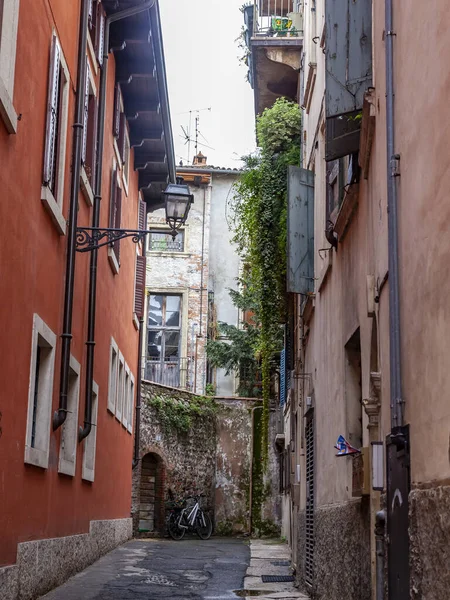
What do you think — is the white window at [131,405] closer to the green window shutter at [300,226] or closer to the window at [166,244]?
the green window shutter at [300,226]

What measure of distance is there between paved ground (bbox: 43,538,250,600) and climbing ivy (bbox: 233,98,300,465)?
13.6ft

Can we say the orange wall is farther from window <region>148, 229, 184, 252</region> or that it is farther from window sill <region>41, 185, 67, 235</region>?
window <region>148, 229, 184, 252</region>

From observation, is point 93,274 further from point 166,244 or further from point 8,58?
point 166,244

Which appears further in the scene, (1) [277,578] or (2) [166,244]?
(2) [166,244]

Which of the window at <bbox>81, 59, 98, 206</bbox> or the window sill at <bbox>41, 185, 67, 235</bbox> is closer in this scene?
the window sill at <bbox>41, 185, 67, 235</bbox>

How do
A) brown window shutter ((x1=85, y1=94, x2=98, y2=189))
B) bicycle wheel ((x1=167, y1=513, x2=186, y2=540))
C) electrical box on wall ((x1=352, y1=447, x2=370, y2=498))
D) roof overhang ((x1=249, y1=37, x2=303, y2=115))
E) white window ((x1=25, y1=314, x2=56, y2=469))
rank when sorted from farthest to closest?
bicycle wheel ((x1=167, y1=513, x2=186, y2=540)) → roof overhang ((x1=249, y1=37, x2=303, y2=115)) → brown window shutter ((x1=85, y1=94, x2=98, y2=189)) → white window ((x1=25, y1=314, x2=56, y2=469)) → electrical box on wall ((x1=352, y1=447, x2=370, y2=498))

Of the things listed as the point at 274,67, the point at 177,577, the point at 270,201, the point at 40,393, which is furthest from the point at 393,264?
the point at 274,67

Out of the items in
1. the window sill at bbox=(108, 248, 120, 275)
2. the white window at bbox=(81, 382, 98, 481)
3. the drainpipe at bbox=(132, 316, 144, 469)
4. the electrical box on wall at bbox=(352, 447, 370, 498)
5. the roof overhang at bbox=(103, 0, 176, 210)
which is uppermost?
the roof overhang at bbox=(103, 0, 176, 210)

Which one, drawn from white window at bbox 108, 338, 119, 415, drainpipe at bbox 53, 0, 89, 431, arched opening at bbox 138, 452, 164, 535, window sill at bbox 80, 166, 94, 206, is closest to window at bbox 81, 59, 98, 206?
window sill at bbox 80, 166, 94, 206

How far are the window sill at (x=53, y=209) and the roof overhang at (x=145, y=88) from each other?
5.17 meters

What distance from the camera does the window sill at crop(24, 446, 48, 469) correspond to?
8.12 meters

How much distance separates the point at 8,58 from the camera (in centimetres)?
700

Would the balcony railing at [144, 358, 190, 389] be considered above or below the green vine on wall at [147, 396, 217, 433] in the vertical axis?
above

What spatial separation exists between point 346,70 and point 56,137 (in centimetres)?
363
